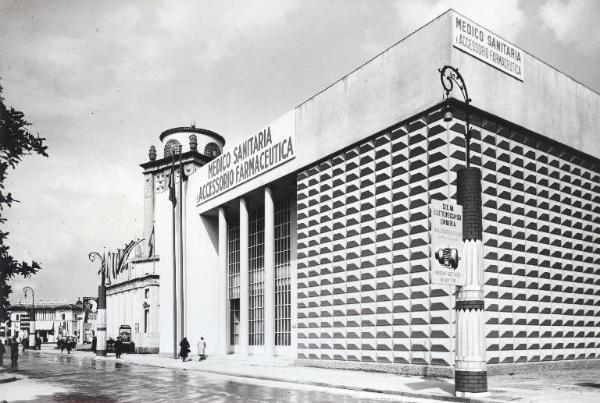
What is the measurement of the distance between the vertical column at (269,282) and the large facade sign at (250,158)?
193cm

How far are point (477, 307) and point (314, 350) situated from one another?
14.0 m

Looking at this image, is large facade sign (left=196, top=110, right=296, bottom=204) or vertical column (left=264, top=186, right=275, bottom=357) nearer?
large facade sign (left=196, top=110, right=296, bottom=204)

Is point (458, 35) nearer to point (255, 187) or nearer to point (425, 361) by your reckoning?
point (425, 361)

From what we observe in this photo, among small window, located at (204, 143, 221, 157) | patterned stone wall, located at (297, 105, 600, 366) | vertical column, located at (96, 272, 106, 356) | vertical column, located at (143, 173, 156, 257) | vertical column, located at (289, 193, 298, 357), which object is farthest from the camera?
vertical column, located at (143, 173, 156, 257)

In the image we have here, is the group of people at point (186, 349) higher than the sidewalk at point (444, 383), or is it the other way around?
the sidewalk at point (444, 383)

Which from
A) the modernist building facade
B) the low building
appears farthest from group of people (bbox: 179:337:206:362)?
the low building

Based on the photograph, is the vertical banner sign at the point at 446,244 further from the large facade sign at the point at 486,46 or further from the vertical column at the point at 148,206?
the vertical column at the point at 148,206

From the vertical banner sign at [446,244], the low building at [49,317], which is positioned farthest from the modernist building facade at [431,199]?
the low building at [49,317]

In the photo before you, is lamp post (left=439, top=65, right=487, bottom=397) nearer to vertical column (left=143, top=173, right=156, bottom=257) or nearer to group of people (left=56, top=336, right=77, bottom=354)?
group of people (left=56, top=336, right=77, bottom=354)

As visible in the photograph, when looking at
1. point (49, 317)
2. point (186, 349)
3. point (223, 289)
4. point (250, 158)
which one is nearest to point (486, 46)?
point (250, 158)

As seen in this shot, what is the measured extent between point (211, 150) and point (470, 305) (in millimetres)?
44747

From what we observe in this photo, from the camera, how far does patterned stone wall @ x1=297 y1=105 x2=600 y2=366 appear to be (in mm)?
23359

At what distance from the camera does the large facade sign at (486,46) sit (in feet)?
77.4

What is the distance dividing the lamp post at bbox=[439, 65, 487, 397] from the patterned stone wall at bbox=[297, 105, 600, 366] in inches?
212
